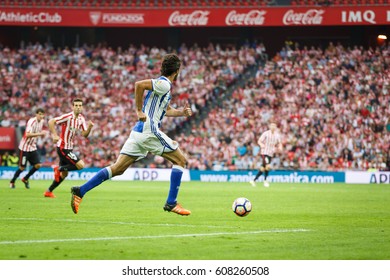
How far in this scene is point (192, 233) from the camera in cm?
1183

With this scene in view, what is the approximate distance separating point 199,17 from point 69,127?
25746 mm

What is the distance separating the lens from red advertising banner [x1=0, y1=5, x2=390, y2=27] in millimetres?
43844

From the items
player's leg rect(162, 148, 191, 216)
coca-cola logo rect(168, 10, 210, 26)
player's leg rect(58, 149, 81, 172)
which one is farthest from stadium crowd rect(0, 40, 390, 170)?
player's leg rect(162, 148, 191, 216)

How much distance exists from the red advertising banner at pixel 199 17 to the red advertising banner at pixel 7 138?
265 inches

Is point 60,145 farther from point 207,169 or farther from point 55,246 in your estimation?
point 207,169

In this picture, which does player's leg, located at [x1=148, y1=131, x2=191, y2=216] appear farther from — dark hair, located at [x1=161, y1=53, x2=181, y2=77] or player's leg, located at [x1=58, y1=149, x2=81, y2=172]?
player's leg, located at [x1=58, y1=149, x2=81, y2=172]

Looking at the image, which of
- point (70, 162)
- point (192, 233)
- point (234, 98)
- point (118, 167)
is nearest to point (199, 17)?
point (234, 98)

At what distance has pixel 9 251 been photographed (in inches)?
376

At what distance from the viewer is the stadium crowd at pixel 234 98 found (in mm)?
39719

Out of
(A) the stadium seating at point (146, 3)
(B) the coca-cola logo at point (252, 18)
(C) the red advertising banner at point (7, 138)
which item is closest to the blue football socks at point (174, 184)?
(B) the coca-cola logo at point (252, 18)

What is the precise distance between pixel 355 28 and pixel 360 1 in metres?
2.86

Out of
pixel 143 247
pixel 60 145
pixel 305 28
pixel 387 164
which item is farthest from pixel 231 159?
pixel 143 247

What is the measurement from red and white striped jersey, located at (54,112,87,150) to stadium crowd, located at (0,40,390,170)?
19.7m

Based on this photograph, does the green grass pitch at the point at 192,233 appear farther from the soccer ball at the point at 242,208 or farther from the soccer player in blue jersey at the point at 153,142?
the soccer player in blue jersey at the point at 153,142
